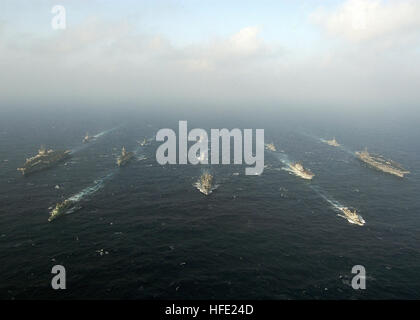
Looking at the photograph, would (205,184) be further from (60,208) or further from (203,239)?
(60,208)

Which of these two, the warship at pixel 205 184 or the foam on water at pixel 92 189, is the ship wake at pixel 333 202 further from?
the foam on water at pixel 92 189

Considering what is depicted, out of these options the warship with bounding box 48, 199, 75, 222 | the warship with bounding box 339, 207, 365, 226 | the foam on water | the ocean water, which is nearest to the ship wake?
the warship with bounding box 339, 207, 365, 226

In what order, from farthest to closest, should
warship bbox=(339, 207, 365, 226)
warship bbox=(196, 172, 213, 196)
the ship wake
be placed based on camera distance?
warship bbox=(196, 172, 213, 196) < the ship wake < warship bbox=(339, 207, 365, 226)

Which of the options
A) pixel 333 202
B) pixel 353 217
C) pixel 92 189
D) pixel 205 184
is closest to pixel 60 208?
pixel 92 189

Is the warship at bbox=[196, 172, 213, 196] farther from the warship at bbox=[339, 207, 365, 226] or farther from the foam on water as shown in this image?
the warship at bbox=[339, 207, 365, 226]

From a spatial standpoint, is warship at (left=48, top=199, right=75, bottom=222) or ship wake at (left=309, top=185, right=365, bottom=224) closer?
warship at (left=48, top=199, right=75, bottom=222)

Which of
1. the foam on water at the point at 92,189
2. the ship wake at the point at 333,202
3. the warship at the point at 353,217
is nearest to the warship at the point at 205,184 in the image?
the foam on water at the point at 92,189
